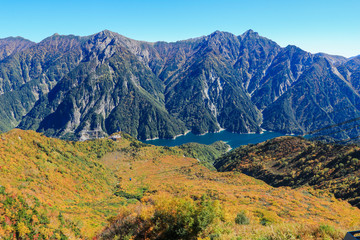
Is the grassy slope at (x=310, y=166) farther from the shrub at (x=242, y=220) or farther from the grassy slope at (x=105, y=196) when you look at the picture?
the shrub at (x=242, y=220)

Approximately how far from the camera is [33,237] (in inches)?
1320

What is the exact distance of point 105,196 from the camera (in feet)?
257

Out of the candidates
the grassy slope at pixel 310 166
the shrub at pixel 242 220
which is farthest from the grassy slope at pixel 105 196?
the grassy slope at pixel 310 166

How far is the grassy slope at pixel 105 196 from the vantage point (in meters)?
32.9

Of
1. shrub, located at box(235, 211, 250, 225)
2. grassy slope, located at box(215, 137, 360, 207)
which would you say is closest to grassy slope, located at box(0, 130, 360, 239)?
shrub, located at box(235, 211, 250, 225)

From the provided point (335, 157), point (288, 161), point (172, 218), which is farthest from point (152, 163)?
point (172, 218)

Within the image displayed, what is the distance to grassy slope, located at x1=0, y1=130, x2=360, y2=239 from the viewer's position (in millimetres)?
32938

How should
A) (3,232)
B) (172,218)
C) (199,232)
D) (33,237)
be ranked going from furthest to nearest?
(33,237) → (3,232) → (172,218) → (199,232)

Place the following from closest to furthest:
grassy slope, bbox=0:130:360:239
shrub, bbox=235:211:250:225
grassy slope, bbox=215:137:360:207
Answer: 1. shrub, bbox=235:211:250:225
2. grassy slope, bbox=0:130:360:239
3. grassy slope, bbox=215:137:360:207

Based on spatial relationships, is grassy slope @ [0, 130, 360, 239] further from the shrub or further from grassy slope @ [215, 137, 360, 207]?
grassy slope @ [215, 137, 360, 207]

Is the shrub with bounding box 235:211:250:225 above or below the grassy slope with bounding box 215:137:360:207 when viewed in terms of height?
above

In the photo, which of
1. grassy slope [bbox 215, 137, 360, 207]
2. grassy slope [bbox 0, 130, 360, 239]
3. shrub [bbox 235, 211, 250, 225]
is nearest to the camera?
shrub [bbox 235, 211, 250, 225]

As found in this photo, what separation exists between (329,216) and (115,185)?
83.6 meters

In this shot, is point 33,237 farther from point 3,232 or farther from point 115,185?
point 115,185
